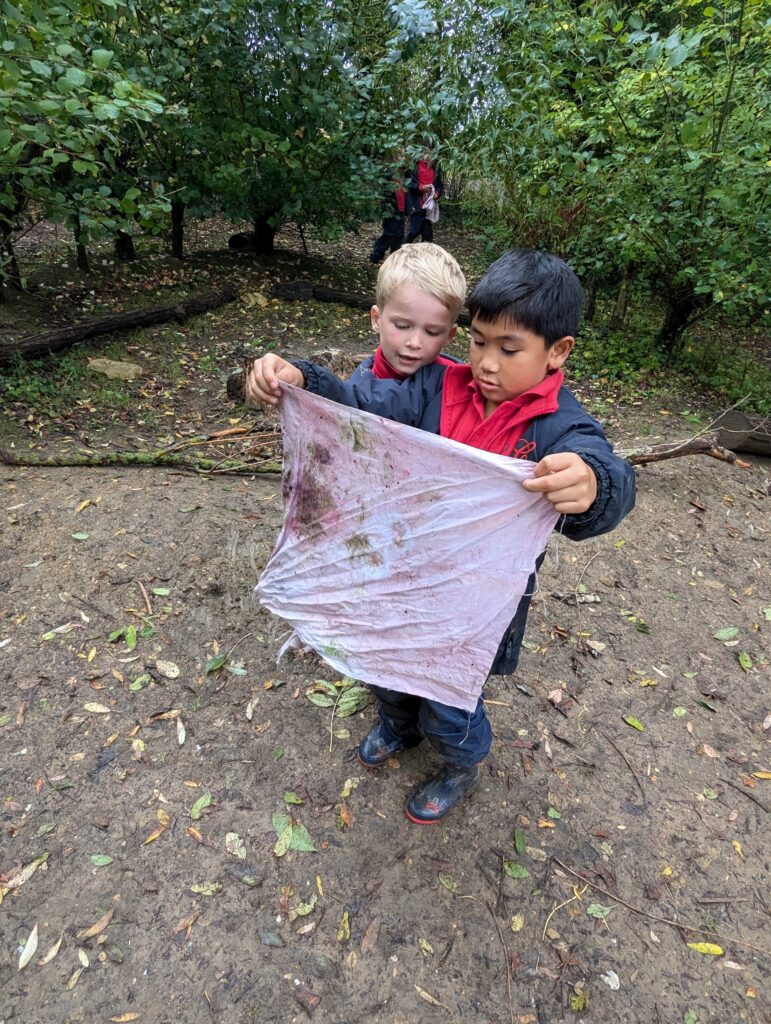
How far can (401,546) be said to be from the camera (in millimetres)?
1738

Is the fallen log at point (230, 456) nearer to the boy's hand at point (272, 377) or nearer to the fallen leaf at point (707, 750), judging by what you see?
the fallen leaf at point (707, 750)

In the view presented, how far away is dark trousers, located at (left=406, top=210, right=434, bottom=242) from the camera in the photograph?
32.1ft

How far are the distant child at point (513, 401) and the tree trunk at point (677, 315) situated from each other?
5985 mm

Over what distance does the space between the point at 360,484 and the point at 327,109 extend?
704 centimetres

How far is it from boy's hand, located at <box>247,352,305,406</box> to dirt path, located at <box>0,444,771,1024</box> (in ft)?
4.92

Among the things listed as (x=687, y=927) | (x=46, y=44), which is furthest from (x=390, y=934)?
(x=46, y=44)

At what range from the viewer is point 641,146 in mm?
5625

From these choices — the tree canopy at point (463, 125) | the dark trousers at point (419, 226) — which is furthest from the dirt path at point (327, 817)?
the dark trousers at point (419, 226)

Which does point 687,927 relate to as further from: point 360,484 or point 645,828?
point 360,484

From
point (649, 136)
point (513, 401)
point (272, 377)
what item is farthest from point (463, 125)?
point (513, 401)

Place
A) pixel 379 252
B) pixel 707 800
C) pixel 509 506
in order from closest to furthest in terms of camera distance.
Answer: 1. pixel 509 506
2. pixel 707 800
3. pixel 379 252

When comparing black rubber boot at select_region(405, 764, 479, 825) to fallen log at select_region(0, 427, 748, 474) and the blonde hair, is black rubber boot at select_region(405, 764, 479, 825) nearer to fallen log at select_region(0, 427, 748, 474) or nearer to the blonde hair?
the blonde hair

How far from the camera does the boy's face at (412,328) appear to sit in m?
1.66

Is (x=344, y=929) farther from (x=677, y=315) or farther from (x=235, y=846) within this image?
(x=677, y=315)
